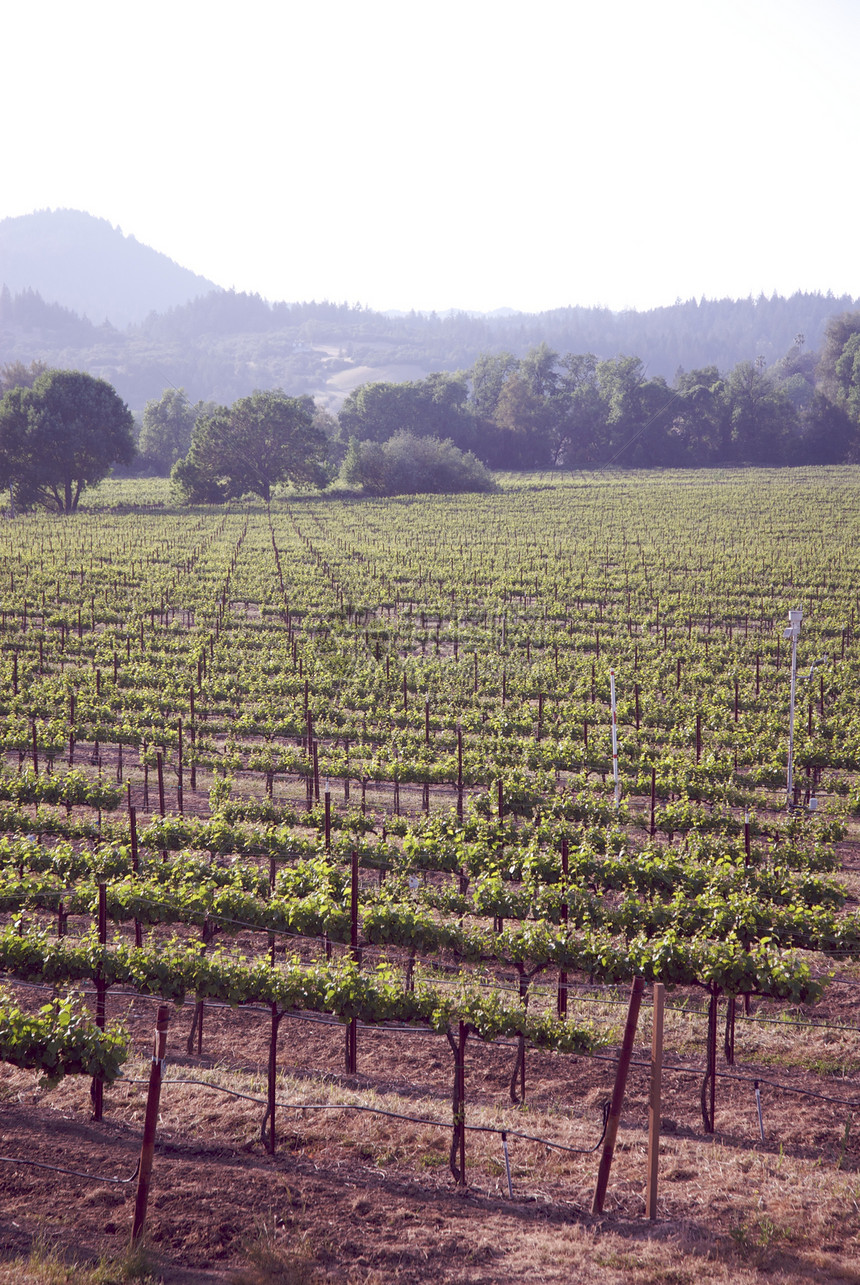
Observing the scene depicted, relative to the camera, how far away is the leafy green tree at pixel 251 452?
79.2 meters

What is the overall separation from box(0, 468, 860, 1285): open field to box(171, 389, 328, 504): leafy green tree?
5050 cm

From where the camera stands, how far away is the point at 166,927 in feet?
43.8

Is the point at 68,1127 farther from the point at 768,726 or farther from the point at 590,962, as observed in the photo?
the point at 768,726

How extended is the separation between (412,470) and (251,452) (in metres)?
15.1

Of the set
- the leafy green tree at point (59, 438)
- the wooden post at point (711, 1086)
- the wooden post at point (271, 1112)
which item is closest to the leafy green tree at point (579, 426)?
the leafy green tree at point (59, 438)

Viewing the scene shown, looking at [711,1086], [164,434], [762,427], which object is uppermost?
[164,434]

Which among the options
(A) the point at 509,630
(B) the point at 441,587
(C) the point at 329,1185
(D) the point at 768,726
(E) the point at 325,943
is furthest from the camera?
(B) the point at 441,587

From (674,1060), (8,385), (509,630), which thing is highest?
(8,385)

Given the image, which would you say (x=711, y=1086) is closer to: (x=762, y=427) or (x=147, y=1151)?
(x=147, y=1151)

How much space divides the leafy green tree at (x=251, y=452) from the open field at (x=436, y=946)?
50504mm

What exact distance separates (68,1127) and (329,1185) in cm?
264

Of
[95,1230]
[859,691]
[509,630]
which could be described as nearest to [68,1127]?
[95,1230]

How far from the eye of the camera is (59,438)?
236ft

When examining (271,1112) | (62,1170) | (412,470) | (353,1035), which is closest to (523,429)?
(412,470)
